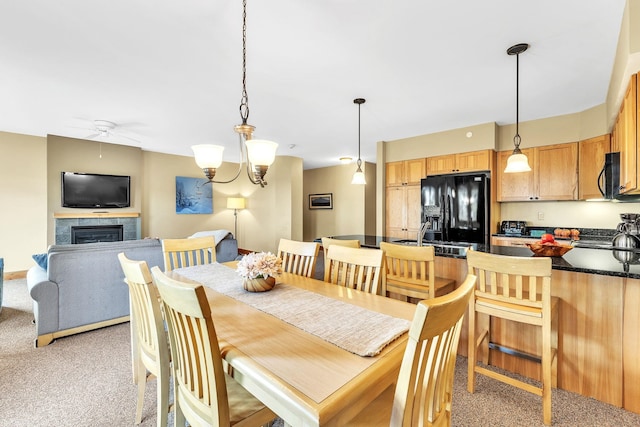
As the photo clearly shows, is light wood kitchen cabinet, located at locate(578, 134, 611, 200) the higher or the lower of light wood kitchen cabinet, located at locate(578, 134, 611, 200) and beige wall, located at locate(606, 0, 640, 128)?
the lower

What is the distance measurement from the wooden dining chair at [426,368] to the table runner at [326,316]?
0.59ft

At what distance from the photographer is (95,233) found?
17.9ft

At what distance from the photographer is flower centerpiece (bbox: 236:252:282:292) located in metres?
1.65

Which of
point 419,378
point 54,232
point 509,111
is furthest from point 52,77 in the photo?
point 509,111

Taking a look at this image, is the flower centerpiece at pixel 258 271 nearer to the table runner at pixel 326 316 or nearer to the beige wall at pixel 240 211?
the table runner at pixel 326 316

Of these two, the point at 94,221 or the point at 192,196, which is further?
the point at 192,196

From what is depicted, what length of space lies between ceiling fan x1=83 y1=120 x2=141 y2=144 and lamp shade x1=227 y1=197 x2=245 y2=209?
2.33m

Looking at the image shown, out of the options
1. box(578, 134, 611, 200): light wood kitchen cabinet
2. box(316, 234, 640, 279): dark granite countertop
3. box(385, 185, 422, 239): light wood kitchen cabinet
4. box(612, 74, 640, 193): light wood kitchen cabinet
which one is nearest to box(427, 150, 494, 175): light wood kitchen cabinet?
box(385, 185, 422, 239): light wood kitchen cabinet

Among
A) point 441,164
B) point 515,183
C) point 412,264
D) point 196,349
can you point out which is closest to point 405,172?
point 441,164

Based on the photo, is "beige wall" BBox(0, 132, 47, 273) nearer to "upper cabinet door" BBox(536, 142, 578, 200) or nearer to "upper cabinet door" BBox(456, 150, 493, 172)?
"upper cabinet door" BBox(456, 150, 493, 172)

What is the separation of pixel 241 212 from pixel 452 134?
5486 millimetres

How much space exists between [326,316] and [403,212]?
4016mm

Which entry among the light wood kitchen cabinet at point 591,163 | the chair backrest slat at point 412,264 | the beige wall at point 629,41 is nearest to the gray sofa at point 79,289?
the chair backrest slat at point 412,264

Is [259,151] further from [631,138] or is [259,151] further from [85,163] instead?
[85,163]
